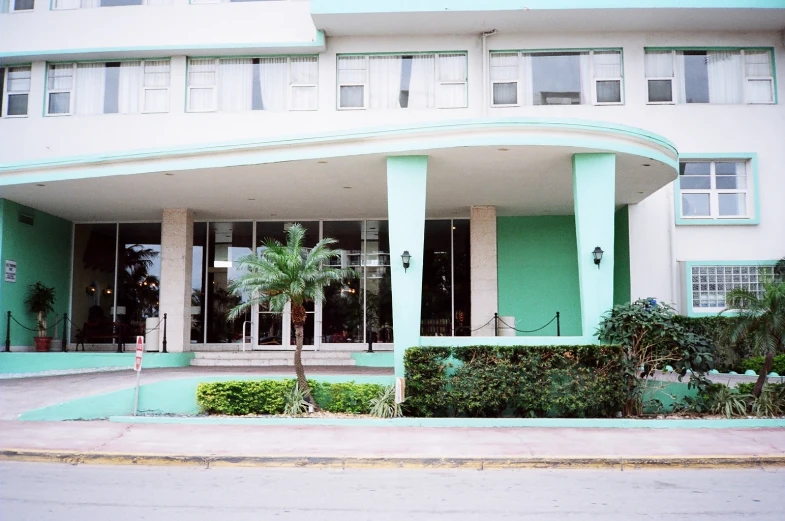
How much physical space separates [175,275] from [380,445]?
37.5ft

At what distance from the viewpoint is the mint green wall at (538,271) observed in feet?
65.7

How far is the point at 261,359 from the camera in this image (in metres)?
19.1

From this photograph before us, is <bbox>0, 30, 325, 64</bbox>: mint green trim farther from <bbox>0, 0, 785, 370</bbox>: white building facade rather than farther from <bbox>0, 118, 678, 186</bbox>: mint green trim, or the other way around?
<bbox>0, 118, 678, 186</bbox>: mint green trim

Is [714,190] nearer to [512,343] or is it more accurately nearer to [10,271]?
[512,343]

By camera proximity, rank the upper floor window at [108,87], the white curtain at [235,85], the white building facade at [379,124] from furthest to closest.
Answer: the upper floor window at [108,87] < the white curtain at [235,85] < the white building facade at [379,124]

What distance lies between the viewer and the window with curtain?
19812mm

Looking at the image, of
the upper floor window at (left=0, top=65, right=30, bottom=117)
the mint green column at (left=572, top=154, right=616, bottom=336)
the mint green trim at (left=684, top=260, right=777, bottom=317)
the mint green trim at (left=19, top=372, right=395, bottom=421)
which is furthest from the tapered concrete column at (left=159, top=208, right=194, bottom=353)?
the mint green trim at (left=684, top=260, right=777, bottom=317)

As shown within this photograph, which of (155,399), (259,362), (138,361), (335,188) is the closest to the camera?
(138,361)

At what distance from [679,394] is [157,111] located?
16054 millimetres

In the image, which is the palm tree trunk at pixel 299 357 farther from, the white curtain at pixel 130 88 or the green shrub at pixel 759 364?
the white curtain at pixel 130 88

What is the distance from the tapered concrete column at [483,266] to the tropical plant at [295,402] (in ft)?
23.8

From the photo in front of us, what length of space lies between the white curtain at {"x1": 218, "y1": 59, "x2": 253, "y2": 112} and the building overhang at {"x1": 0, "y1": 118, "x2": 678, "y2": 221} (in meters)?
3.26

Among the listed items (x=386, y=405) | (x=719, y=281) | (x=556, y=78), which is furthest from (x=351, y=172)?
(x=719, y=281)

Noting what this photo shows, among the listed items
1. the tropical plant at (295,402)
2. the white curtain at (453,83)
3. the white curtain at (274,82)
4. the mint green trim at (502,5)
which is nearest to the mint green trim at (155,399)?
the tropical plant at (295,402)
